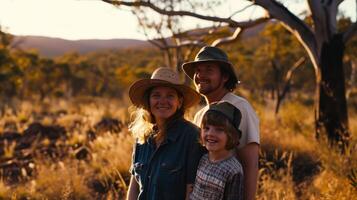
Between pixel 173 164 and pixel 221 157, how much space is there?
13.8 inches

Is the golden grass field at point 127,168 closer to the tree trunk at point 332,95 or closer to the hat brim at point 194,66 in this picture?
the tree trunk at point 332,95

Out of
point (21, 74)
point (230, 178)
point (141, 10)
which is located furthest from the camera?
point (21, 74)

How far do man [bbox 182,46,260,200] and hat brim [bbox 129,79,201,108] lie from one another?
13 centimetres

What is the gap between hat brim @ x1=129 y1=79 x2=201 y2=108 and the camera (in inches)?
130

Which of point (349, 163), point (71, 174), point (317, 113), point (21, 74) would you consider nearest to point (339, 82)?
point (317, 113)

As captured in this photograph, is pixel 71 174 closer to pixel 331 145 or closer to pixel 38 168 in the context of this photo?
pixel 38 168

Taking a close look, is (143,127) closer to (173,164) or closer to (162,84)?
(162,84)

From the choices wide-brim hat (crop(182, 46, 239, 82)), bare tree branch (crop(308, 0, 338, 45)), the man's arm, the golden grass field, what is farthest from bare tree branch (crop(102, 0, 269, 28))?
the man's arm

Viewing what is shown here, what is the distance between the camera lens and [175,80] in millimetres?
3277

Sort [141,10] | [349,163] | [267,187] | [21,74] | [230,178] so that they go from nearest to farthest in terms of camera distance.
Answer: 1. [230,178]
2. [267,187]
3. [349,163]
4. [141,10]
5. [21,74]

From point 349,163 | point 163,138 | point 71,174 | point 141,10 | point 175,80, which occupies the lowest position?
point 71,174

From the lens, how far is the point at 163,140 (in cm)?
320

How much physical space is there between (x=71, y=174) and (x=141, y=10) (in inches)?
216

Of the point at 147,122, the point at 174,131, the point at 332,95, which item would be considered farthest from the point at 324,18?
the point at 174,131
